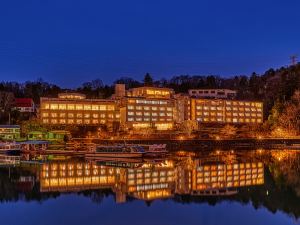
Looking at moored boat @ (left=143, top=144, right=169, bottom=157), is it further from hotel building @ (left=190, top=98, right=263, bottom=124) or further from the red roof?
the red roof

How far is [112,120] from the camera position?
100125mm

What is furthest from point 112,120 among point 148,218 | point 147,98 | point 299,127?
point 148,218

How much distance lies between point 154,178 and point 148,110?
205 ft

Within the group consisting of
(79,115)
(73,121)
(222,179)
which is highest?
(79,115)

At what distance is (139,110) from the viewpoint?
99.0 meters

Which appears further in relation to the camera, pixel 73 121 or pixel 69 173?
pixel 73 121

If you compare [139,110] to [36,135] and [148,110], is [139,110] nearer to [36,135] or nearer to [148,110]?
[148,110]

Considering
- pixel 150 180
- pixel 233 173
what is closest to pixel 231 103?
pixel 233 173

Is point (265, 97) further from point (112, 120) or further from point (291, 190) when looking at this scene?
point (291, 190)

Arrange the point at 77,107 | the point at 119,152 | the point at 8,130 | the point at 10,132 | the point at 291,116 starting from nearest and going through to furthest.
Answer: the point at 119,152 < the point at 10,132 < the point at 8,130 < the point at 291,116 < the point at 77,107

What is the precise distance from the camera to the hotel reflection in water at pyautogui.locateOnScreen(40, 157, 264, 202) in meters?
32.2

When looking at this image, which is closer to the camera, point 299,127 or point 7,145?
point 7,145

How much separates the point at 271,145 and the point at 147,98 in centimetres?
2982

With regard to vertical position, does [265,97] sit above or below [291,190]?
above
